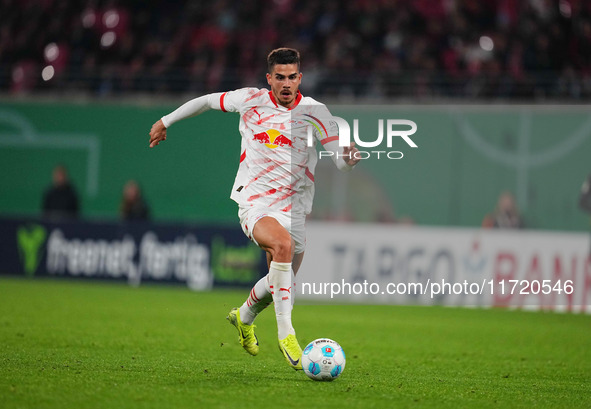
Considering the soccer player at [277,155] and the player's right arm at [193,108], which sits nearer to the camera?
the soccer player at [277,155]

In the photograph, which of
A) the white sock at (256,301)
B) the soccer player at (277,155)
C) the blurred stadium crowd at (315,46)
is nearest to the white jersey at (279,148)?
the soccer player at (277,155)

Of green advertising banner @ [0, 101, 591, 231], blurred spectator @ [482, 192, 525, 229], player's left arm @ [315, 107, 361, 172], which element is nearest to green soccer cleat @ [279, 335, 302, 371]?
player's left arm @ [315, 107, 361, 172]

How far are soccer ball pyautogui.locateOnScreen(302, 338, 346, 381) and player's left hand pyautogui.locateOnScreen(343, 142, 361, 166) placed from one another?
1.25 meters

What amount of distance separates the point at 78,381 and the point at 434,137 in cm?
1101

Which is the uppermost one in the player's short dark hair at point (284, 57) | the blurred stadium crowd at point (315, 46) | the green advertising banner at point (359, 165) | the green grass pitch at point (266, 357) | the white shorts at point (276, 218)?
the blurred stadium crowd at point (315, 46)

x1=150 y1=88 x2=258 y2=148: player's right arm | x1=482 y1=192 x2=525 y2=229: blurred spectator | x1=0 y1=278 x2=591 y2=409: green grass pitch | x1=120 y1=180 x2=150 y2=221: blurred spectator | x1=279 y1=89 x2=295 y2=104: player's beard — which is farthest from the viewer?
x1=120 y1=180 x2=150 y2=221: blurred spectator

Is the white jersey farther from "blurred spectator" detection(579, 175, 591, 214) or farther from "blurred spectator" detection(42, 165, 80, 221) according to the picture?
"blurred spectator" detection(42, 165, 80, 221)

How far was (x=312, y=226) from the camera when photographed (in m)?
15.2

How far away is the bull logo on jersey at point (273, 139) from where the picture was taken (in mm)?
7031

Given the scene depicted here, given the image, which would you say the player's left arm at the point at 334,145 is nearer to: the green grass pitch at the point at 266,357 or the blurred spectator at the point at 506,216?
the green grass pitch at the point at 266,357

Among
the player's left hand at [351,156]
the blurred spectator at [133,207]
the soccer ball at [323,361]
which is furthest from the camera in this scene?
the blurred spectator at [133,207]

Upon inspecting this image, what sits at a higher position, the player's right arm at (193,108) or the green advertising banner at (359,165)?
the green advertising banner at (359,165)

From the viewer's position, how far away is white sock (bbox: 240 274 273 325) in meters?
7.13

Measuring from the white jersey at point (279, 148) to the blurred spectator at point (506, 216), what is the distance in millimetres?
8157
